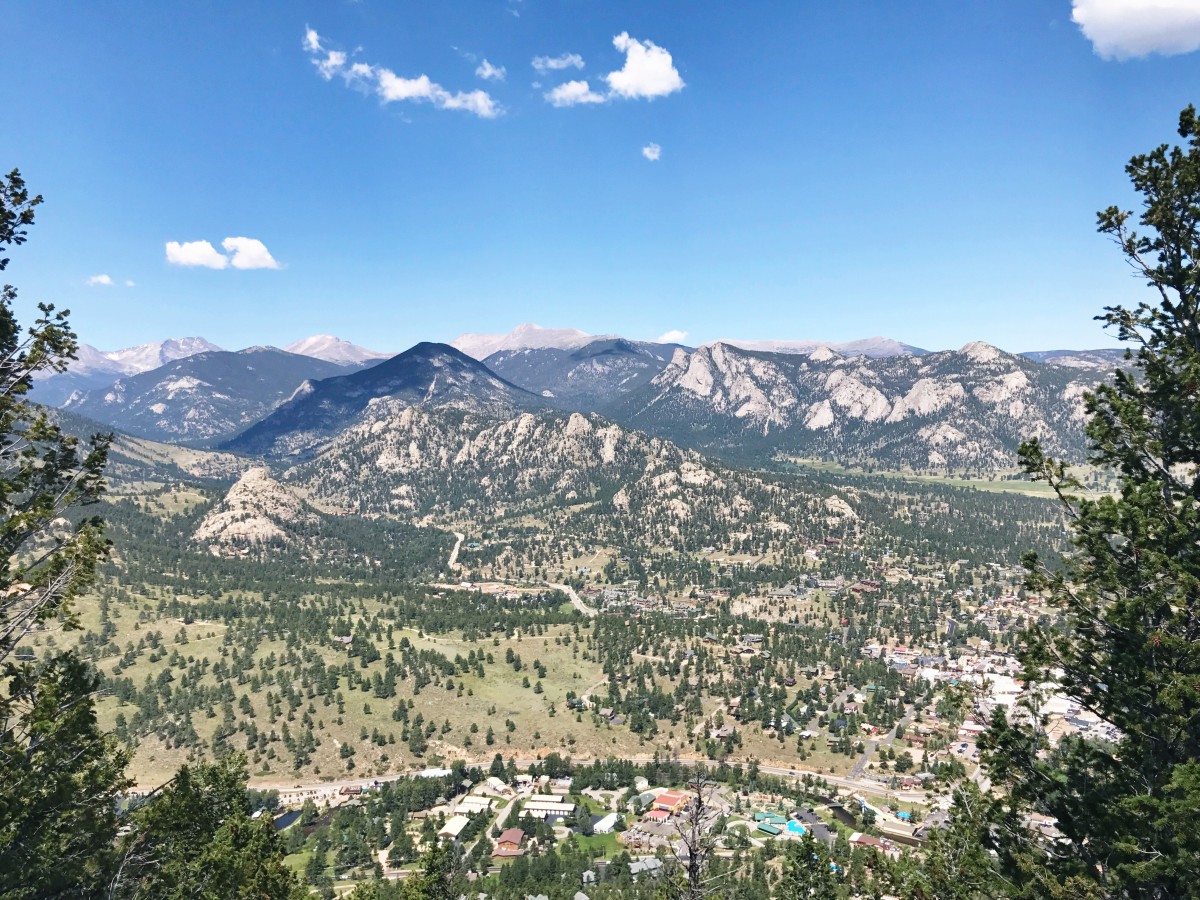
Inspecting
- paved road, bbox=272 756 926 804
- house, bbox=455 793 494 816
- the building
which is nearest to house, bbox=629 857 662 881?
the building

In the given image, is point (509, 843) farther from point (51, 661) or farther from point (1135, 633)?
point (1135, 633)

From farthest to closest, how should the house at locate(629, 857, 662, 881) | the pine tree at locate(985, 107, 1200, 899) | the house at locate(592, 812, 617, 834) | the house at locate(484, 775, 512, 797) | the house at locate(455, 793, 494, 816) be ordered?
the house at locate(484, 775, 512, 797) → the house at locate(455, 793, 494, 816) → the house at locate(592, 812, 617, 834) → the house at locate(629, 857, 662, 881) → the pine tree at locate(985, 107, 1200, 899)

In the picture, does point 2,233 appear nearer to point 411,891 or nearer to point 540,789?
point 411,891

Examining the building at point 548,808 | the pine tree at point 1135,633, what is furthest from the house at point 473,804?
the pine tree at point 1135,633

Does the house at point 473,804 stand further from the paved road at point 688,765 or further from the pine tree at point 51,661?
the pine tree at point 51,661

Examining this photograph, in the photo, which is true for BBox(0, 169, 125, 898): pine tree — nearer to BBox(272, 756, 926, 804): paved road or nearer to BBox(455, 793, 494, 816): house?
BBox(455, 793, 494, 816): house

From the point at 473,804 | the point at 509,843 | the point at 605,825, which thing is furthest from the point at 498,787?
the point at 605,825
